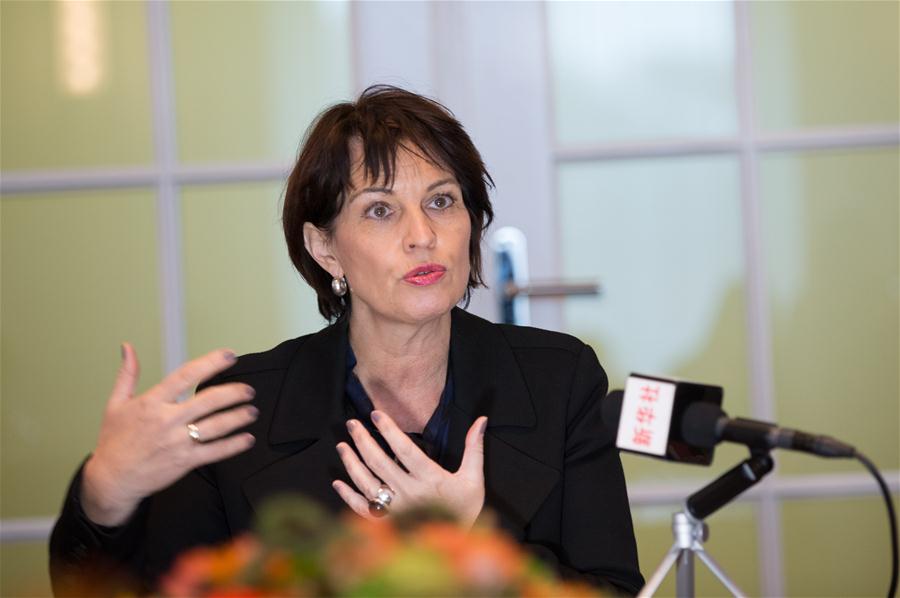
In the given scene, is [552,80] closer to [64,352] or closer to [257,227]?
[257,227]


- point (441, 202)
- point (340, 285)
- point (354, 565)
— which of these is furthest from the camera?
point (340, 285)

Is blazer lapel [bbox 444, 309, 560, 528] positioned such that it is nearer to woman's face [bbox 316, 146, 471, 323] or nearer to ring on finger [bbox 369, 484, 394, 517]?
woman's face [bbox 316, 146, 471, 323]

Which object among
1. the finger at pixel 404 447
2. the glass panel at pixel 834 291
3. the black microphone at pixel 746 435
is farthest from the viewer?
the glass panel at pixel 834 291

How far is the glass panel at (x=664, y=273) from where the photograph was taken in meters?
2.26

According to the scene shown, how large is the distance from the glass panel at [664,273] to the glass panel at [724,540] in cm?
8

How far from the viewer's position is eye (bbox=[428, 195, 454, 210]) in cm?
170

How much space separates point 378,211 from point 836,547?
117cm

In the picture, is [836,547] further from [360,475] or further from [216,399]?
[216,399]

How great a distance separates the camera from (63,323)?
7.55 feet

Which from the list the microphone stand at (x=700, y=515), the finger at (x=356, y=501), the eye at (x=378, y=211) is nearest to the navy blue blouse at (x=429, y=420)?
the eye at (x=378, y=211)

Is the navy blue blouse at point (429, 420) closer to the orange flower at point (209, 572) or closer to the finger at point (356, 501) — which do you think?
the finger at point (356, 501)

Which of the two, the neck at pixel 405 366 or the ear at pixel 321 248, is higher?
the ear at pixel 321 248

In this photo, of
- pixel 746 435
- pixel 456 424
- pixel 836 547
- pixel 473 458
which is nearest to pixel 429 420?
pixel 456 424

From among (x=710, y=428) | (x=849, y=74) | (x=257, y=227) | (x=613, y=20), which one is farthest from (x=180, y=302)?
(x=710, y=428)
